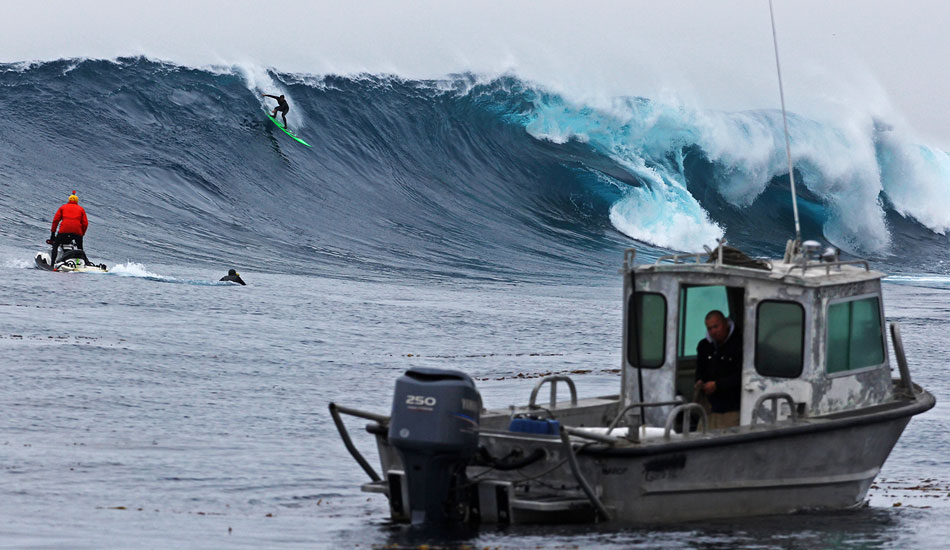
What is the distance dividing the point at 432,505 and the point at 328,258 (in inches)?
867

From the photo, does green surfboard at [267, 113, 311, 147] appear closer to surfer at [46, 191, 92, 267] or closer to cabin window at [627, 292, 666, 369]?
surfer at [46, 191, 92, 267]

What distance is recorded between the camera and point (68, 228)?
25047 mm

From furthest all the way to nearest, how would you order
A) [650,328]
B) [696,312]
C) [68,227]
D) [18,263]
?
[18,263], [68,227], [696,312], [650,328]

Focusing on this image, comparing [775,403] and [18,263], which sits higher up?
[18,263]

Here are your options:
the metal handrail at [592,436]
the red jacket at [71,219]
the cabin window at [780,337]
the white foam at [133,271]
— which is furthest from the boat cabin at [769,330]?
the red jacket at [71,219]

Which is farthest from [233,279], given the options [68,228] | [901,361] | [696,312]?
[901,361]

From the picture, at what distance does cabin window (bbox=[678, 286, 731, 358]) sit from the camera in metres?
10.4

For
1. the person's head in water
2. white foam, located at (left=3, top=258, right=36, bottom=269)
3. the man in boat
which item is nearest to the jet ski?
white foam, located at (left=3, top=258, right=36, bottom=269)

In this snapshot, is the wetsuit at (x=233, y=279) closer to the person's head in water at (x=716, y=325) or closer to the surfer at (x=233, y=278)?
the surfer at (x=233, y=278)

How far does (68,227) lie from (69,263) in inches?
26.7

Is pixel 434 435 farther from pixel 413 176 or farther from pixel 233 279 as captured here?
pixel 413 176

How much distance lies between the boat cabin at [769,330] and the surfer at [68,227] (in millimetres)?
16702

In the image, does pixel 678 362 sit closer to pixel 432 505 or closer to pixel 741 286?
pixel 741 286

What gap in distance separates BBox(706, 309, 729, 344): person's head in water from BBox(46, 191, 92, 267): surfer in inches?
680
